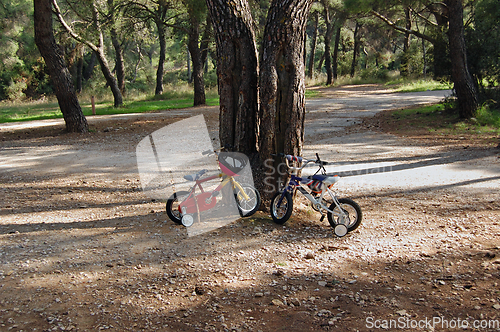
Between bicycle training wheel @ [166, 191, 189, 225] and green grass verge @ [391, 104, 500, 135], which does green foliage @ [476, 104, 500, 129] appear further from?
bicycle training wheel @ [166, 191, 189, 225]

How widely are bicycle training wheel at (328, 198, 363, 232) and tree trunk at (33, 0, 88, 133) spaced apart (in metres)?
10.7

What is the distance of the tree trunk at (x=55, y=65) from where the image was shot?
39.8 ft

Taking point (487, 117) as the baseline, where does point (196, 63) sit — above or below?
above

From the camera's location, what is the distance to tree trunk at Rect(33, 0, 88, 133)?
12.1 meters

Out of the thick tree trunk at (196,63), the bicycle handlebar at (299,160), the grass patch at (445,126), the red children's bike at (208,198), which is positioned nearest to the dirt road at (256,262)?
the red children's bike at (208,198)

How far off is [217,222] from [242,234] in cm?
51

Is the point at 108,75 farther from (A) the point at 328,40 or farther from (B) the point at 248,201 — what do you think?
(A) the point at 328,40

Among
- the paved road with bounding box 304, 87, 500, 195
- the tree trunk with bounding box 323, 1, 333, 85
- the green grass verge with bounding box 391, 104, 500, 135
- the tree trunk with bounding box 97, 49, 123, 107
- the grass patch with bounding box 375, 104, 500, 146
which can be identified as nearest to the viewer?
the paved road with bounding box 304, 87, 500, 195

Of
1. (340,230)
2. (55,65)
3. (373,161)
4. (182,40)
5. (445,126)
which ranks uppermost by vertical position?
(182,40)

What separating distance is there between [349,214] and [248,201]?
1.27 meters

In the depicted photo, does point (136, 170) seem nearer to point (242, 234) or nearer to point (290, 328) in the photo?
point (242, 234)

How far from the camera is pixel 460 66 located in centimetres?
1224

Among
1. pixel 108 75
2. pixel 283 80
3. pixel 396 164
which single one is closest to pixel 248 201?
pixel 283 80

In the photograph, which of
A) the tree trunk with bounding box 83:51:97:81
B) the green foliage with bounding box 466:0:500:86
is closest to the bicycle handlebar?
the green foliage with bounding box 466:0:500:86
